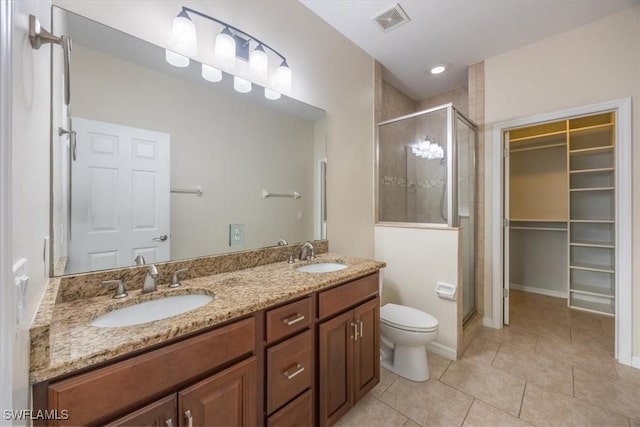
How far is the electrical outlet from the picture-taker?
1.55 meters

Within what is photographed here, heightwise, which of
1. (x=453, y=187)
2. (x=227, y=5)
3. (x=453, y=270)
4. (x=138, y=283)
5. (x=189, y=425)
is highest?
(x=227, y=5)

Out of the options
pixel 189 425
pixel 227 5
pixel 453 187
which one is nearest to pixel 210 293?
pixel 189 425

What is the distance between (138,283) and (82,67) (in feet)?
3.12

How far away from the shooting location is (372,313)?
162 cm

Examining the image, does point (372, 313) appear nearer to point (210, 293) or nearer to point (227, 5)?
point (210, 293)

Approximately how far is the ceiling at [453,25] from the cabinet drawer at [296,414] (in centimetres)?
253

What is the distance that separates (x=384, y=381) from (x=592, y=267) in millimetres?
2887

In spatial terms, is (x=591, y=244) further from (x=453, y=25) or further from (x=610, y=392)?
(x=453, y=25)

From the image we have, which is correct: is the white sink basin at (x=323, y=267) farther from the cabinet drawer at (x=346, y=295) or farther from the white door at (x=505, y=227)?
the white door at (x=505, y=227)

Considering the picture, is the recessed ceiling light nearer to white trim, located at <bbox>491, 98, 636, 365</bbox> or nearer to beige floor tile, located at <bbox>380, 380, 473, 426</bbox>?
white trim, located at <bbox>491, 98, 636, 365</bbox>

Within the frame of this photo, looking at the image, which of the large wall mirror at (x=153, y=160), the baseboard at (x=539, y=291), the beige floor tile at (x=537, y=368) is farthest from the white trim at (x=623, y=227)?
the large wall mirror at (x=153, y=160)

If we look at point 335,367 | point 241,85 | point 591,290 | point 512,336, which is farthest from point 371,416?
point 591,290

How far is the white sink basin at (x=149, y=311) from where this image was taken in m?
0.96

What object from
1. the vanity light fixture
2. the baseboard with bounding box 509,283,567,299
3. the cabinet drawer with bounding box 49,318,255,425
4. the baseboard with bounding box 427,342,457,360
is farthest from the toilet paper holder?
the baseboard with bounding box 509,283,567,299
